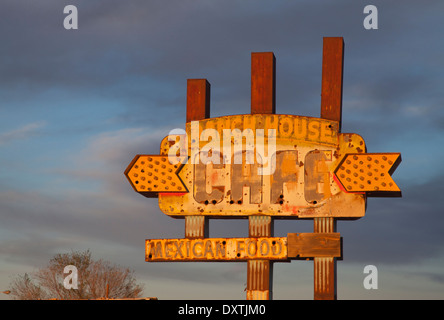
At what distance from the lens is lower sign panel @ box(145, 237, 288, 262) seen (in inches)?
1116

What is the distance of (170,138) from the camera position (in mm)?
30234

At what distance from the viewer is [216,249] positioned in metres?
28.7

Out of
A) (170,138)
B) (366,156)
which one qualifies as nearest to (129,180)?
(170,138)

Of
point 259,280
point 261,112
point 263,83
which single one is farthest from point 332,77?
point 259,280

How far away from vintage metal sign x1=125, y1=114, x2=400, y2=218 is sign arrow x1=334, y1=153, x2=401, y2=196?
0.04 m

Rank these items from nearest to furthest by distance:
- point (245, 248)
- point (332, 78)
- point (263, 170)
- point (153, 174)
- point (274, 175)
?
1. point (245, 248)
2. point (274, 175)
3. point (263, 170)
4. point (332, 78)
5. point (153, 174)

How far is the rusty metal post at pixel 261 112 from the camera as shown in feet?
92.7

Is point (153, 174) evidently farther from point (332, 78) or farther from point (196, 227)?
point (332, 78)

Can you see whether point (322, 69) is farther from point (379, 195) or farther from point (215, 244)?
point (215, 244)

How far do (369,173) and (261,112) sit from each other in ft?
15.2

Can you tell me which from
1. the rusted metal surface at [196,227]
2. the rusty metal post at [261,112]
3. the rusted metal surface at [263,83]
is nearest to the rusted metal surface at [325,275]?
the rusty metal post at [261,112]

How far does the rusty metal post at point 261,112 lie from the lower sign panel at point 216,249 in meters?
0.34

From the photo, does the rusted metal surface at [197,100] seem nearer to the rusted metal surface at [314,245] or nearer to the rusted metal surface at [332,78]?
the rusted metal surface at [332,78]

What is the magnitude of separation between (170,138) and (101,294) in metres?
15.2
